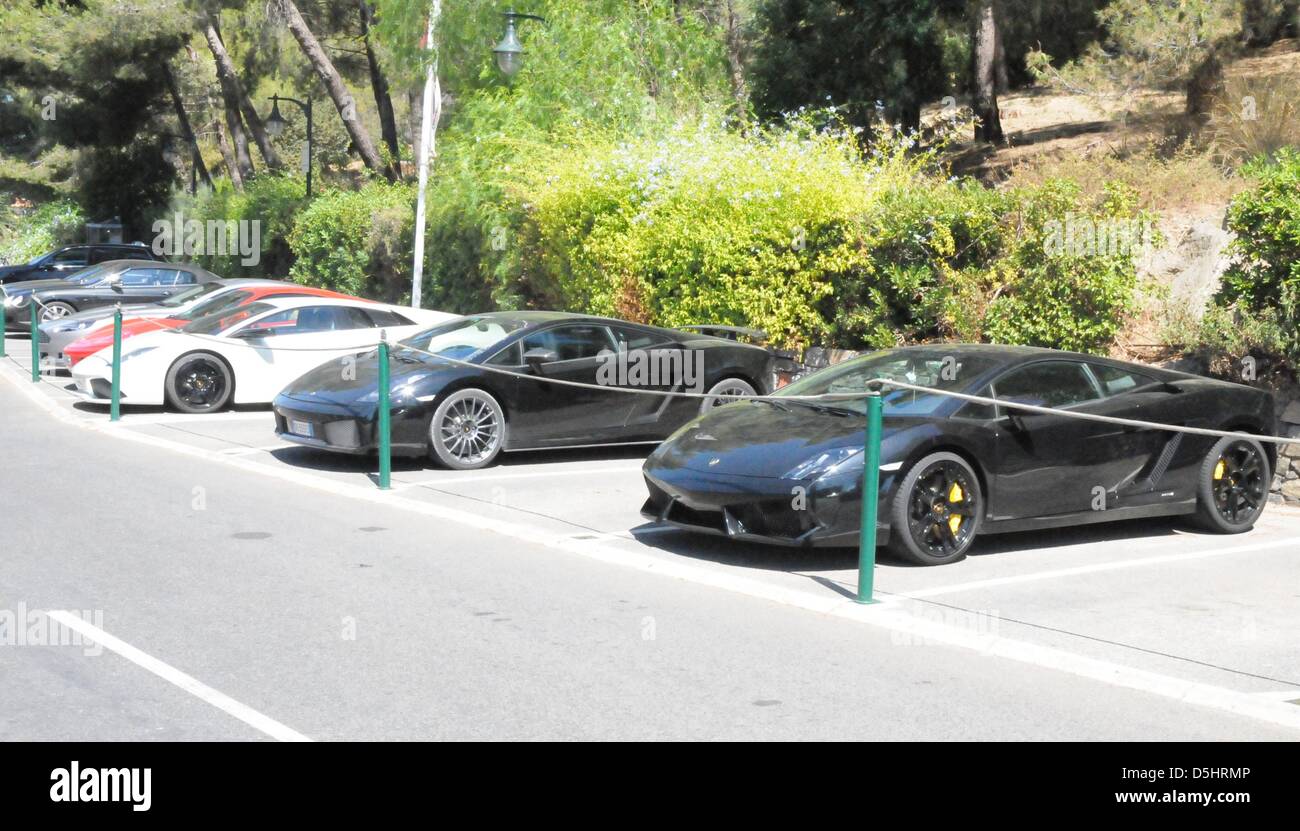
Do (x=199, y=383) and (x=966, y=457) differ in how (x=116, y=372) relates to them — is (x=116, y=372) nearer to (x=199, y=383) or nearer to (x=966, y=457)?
(x=199, y=383)

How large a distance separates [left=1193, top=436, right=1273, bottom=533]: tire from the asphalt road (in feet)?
0.66

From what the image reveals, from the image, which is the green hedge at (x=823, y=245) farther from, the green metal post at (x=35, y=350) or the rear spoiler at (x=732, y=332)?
the green metal post at (x=35, y=350)

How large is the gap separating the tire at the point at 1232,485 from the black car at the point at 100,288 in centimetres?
1830

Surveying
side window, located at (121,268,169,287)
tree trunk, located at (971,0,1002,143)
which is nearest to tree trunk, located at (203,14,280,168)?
side window, located at (121,268,169,287)

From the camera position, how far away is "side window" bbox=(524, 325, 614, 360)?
12344 millimetres

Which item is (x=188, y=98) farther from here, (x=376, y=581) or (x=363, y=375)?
(x=376, y=581)

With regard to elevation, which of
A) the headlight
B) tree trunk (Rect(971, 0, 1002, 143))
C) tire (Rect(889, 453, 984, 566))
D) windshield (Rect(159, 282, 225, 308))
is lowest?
tire (Rect(889, 453, 984, 566))

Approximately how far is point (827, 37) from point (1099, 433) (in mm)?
15974

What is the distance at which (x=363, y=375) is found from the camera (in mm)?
11898

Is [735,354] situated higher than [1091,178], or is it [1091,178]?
[1091,178]

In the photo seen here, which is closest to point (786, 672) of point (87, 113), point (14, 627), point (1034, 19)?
point (14, 627)

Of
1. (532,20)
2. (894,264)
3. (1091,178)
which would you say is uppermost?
(532,20)

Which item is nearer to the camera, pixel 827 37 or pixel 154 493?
pixel 154 493

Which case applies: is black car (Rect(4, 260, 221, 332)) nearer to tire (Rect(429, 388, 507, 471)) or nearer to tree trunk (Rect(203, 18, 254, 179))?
tire (Rect(429, 388, 507, 471))
